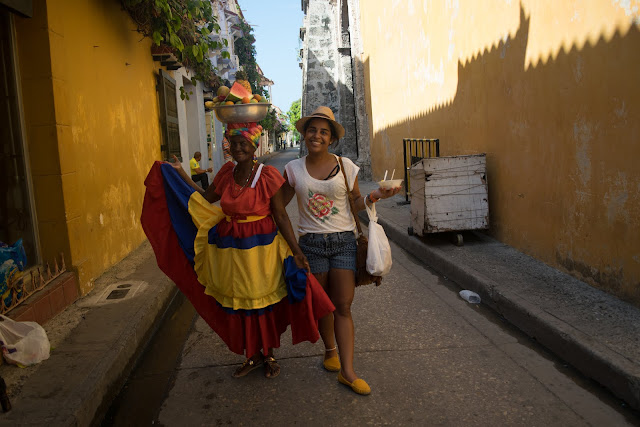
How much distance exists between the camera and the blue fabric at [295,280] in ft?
10.5

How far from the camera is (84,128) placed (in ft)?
17.7

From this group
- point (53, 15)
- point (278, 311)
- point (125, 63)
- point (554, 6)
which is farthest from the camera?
point (125, 63)

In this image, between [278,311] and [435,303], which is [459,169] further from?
[278,311]

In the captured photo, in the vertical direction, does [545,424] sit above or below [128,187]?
below

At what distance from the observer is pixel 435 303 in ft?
16.4

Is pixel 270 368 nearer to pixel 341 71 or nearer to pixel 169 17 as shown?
pixel 169 17

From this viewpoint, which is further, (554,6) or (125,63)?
(125,63)

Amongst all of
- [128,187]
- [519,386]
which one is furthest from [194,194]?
[128,187]

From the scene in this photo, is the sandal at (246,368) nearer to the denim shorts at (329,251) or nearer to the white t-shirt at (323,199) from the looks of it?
the denim shorts at (329,251)

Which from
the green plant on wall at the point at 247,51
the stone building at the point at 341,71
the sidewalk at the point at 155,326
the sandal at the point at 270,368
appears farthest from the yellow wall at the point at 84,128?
the green plant on wall at the point at 247,51

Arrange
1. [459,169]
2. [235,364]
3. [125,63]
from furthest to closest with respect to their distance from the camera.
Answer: [125,63]
[459,169]
[235,364]

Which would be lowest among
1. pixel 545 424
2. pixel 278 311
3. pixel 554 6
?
pixel 545 424

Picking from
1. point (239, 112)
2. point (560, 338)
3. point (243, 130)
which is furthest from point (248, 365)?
point (560, 338)

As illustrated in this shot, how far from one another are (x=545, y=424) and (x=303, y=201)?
187 cm
